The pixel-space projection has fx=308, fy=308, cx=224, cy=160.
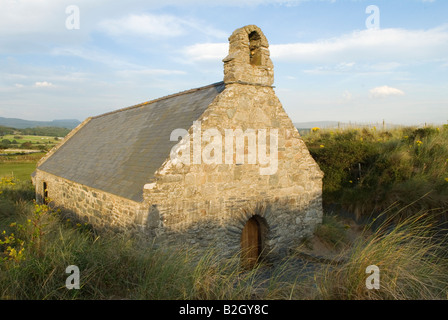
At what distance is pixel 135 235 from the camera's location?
7164mm

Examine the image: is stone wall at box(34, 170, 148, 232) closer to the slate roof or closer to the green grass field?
the slate roof

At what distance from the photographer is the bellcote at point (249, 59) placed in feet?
26.8

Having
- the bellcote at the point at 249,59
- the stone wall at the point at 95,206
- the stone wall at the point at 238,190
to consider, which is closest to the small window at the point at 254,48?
the bellcote at the point at 249,59

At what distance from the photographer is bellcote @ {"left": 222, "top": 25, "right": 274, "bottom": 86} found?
8.16m

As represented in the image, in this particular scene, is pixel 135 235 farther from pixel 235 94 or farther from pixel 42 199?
pixel 42 199

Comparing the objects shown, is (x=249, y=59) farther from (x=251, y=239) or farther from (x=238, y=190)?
(x=251, y=239)

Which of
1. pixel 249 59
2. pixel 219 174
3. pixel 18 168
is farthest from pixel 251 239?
pixel 18 168

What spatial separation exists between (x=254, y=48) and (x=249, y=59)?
0.47 metres

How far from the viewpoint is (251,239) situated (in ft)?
29.5

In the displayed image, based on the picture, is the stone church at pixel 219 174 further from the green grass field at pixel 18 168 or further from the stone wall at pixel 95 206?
the green grass field at pixel 18 168

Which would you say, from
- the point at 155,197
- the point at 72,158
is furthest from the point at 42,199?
the point at 155,197

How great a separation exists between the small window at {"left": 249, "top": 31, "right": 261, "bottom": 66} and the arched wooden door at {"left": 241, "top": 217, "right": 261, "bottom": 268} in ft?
14.9

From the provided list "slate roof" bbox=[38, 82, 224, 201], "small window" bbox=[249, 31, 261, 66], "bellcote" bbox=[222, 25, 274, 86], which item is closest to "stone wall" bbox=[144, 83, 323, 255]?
"bellcote" bbox=[222, 25, 274, 86]
